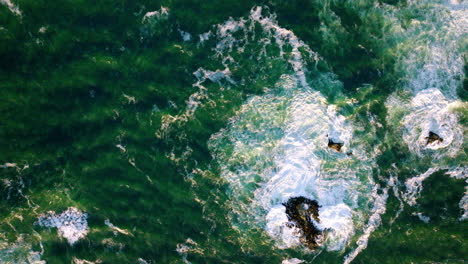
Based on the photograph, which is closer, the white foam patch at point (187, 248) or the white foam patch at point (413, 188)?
the white foam patch at point (413, 188)

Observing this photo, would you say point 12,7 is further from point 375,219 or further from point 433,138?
point 433,138

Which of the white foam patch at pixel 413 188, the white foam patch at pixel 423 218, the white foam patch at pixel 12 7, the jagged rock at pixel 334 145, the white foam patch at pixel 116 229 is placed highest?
the white foam patch at pixel 12 7

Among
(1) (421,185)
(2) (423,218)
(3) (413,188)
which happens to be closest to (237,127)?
(3) (413,188)

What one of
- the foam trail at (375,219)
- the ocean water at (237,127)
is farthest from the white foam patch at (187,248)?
the foam trail at (375,219)

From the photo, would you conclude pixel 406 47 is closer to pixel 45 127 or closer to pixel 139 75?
pixel 139 75

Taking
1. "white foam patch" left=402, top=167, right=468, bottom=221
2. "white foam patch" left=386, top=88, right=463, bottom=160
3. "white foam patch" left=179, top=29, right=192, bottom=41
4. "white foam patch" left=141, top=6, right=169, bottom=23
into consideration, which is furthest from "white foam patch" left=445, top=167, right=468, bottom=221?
"white foam patch" left=141, top=6, right=169, bottom=23

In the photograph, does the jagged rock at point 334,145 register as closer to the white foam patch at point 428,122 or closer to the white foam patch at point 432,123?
the white foam patch at point 428,122
